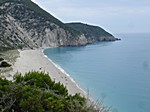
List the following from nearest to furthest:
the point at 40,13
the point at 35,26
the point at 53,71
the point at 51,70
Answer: the point at 53,71
the point at 51,70
the point at 35,26
the point at 40,13

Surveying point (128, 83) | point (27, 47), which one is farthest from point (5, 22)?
point (128, 83)

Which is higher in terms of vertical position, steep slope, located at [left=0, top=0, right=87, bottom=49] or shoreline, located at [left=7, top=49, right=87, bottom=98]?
steep slope, located at [left=0, top=0, right=87, bottom=49]

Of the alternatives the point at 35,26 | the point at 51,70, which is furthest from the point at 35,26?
the point at 51,70

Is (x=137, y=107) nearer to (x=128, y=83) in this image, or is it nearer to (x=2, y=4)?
(x=128, y=83)

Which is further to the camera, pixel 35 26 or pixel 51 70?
pixel 35 26

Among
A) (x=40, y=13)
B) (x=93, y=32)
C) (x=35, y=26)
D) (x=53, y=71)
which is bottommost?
(x=53, y=71)

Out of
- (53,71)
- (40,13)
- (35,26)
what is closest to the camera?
(53,71)

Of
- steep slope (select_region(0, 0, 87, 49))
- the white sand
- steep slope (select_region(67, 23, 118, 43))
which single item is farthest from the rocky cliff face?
the white sand

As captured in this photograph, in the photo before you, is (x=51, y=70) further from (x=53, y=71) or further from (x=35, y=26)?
(x=35, y=26)

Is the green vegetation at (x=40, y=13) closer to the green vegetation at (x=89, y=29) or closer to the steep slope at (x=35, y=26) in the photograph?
the steep slope at (x=35, y=26)

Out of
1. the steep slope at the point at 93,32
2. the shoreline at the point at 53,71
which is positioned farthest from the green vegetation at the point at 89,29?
the shoreline at the point at 53,71

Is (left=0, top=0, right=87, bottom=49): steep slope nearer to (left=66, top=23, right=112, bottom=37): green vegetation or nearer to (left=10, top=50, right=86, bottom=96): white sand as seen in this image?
(left=10, top=50, right=86, bottom=96): white sand
